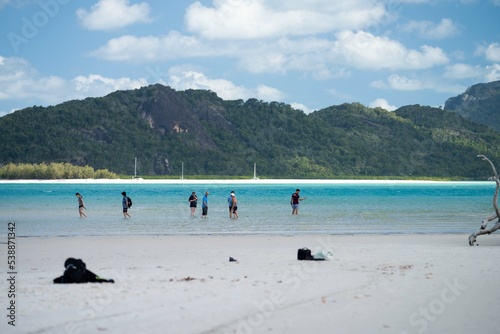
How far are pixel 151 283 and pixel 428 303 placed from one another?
14.3ft

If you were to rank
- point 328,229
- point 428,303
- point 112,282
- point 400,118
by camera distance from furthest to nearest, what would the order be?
point 400,118 < point 328,229 < point 112,282 < point 428,303

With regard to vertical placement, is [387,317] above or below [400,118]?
below

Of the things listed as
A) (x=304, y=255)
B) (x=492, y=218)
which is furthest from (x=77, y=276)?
(x=492, y=218)

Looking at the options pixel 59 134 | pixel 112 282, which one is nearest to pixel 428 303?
pixel 112 282

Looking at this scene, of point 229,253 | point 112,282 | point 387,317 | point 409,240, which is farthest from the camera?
point 409,240

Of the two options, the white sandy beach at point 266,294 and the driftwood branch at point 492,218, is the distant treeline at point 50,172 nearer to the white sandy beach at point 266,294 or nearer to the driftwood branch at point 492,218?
the white sandy beach at point 266,294

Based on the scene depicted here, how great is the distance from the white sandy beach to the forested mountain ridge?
437ft

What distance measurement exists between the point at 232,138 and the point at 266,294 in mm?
156919

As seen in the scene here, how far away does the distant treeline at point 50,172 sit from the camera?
5217 inches

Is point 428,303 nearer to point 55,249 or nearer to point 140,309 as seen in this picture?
point 140,309

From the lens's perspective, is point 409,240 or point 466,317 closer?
point 466,317

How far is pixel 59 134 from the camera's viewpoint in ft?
486

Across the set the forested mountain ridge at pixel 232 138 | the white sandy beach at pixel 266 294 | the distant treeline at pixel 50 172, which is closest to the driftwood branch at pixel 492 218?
the white sandy beach at pixel 266 294

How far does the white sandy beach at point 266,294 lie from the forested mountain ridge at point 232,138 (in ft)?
437
